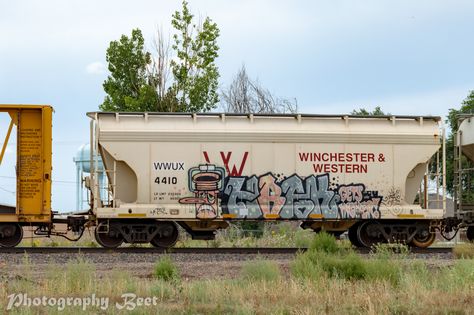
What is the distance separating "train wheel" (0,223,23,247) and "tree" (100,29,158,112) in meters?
14.5

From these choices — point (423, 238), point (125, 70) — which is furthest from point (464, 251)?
point (125, 70)

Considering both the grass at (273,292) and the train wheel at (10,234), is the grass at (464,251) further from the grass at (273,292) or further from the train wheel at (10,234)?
the train wheel at (10,234)

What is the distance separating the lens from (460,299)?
31.6 feet

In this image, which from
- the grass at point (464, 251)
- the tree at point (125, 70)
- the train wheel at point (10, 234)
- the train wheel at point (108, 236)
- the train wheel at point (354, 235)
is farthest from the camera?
the tree at point (125, 70)

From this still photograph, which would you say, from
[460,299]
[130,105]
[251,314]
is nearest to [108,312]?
[251,314]

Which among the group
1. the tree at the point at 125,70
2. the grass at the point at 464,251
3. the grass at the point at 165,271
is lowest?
the grass at the point at 464,251

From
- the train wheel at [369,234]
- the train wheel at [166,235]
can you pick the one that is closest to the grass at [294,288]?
the train wheel at [166,235]

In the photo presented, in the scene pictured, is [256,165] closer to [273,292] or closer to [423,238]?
[423,238]

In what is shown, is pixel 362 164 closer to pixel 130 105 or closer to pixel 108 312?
pixel 108 312

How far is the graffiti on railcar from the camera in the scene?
17.7 meters

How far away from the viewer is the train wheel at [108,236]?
57.6ft

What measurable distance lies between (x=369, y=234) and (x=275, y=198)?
286 centimetres

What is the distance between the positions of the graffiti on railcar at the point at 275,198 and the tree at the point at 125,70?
14.7 meters

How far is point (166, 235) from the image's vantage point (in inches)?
698
